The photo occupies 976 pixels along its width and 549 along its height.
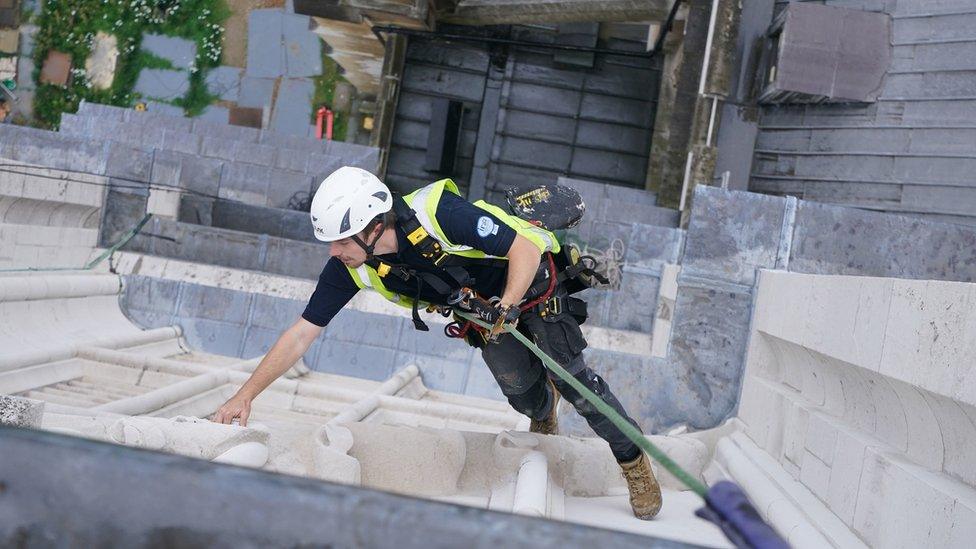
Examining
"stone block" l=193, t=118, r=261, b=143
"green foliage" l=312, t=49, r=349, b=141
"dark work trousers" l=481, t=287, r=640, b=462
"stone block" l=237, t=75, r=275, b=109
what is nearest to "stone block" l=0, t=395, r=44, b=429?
"dark work trousers" l=481, t=287, r=640, b=462

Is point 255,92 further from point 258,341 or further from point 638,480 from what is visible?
point 638,480

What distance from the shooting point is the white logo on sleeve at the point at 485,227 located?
187 inches

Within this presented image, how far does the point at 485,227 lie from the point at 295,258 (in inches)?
173

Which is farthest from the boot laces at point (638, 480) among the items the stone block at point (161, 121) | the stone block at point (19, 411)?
the stone block at point (161, 121)

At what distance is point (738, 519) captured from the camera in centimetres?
136

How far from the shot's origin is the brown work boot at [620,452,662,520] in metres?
5.00

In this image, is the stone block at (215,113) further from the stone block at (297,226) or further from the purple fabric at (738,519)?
the purple fabric at (738,519)

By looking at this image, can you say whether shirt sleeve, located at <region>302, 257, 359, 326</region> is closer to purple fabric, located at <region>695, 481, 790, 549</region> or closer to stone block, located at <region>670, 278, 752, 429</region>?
stone block, located at <region>670, 278, 752, 429</region>

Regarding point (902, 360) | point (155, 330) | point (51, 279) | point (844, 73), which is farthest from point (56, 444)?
point (844, 73)

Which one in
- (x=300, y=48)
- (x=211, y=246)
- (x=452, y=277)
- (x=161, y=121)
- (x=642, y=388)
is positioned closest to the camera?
(x=452, y=277)

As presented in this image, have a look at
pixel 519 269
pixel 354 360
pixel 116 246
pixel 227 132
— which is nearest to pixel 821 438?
pixel 519 269

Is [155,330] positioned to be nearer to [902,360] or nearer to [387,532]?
[902,360]

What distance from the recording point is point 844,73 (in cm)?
1270

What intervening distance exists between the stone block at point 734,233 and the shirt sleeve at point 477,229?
2.36 meters
